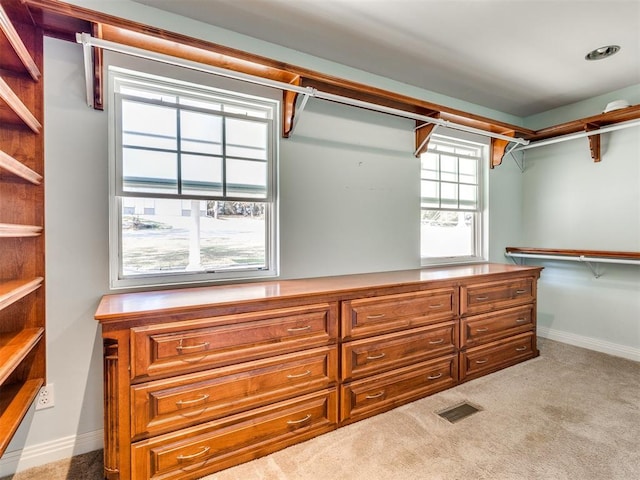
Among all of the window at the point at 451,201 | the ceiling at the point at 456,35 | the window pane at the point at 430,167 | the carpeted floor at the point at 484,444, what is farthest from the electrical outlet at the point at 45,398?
the window pane at the point at 430,167

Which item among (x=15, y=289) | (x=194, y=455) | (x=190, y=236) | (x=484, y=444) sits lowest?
(x=484, y=444)

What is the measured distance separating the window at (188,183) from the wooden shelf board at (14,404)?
59 cm

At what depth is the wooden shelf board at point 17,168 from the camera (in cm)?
120

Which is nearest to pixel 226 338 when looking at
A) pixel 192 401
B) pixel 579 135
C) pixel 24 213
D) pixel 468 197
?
pixel 192 401

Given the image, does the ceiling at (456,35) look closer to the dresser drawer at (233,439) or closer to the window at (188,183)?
the window at (188,183)

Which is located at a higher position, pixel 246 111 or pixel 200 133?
pixel 246 111

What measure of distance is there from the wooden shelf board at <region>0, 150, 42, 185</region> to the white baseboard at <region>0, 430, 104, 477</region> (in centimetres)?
137

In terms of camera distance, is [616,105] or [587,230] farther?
[587,230]

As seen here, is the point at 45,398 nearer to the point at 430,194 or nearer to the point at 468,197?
the point at 430,194

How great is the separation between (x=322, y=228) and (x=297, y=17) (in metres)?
1.37

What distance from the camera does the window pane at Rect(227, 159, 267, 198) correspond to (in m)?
2.29

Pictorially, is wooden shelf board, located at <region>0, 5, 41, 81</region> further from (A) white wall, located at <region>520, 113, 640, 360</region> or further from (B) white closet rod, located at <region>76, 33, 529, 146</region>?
(A) white wall, located at <region>520, 113, 640, 360</region>

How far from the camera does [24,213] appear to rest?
1.69 metres

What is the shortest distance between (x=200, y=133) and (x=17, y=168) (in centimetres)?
103
